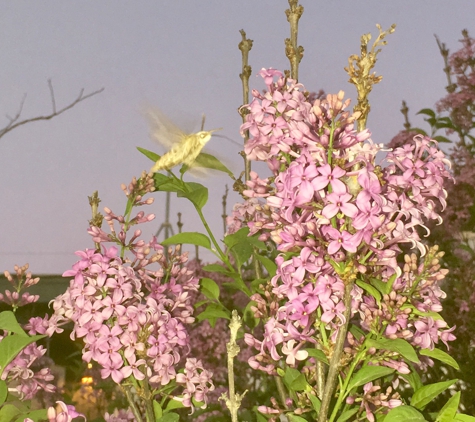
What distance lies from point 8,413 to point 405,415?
1239mm

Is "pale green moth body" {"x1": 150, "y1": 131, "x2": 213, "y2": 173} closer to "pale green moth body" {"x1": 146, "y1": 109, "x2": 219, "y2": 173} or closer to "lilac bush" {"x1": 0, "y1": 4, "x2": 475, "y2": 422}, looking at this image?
"pale green moth body" {"x1": 146, "y1": 109, "x2": 219, "y2": 173}

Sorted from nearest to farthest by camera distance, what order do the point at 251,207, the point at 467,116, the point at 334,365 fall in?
the point at 334,365
the point at 251,207
the point at 467,116

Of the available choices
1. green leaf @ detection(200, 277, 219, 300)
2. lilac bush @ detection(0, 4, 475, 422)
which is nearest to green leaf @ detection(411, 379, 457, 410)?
lilac bush @ detection(0, 4, 475, 422)

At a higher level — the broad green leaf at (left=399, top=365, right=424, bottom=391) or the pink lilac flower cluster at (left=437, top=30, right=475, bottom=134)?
the pink lilac flower cluster at (left=437, top=30, right=475, bottom=134)

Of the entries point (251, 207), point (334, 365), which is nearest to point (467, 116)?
point (251, 207)

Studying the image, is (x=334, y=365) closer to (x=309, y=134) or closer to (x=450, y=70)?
(x=309, y=134)

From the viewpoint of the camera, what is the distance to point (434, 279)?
5.04 feet

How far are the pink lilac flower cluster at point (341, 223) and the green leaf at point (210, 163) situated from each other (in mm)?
596

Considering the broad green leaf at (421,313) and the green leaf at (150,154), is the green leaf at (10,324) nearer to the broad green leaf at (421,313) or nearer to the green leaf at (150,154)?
the green leaf at (150,154)

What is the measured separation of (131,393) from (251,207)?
874mm

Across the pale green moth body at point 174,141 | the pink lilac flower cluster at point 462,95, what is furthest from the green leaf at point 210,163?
the pink lilac flower cluster at point 462,95

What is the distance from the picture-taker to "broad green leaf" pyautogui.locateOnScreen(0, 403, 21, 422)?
186cm

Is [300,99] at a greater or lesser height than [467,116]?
lesser

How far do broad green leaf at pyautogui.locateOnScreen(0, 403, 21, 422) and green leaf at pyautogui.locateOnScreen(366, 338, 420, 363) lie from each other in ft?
3.84
